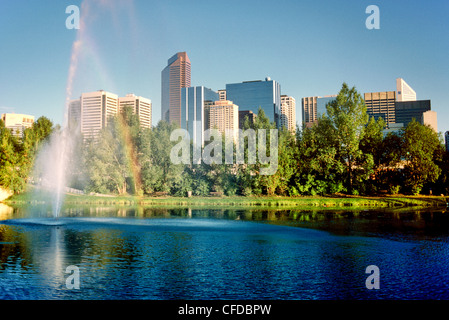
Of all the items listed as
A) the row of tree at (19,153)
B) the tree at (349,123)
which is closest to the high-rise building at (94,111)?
the row of tree at (19,153)

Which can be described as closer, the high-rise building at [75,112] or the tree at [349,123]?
the high-rise building at [75,112]

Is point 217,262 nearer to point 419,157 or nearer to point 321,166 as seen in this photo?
point 321,166

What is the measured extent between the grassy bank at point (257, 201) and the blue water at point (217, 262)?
31.9 metres

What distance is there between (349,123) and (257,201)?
2523 cm

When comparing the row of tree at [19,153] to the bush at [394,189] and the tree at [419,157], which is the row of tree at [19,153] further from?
the tree at [419,157]

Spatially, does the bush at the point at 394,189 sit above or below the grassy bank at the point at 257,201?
above

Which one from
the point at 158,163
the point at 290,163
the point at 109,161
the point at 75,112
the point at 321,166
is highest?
the point at 75,112

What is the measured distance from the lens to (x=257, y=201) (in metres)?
68.4

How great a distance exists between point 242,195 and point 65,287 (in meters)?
59.4

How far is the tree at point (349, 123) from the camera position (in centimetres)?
7569

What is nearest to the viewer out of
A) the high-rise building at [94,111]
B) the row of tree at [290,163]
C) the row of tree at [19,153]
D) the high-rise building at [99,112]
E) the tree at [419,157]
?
the high-rise building at [94,111]

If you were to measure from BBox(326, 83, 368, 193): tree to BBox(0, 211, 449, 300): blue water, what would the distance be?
42.9m

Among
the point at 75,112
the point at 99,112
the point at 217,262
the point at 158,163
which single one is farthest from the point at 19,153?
the point at 217,262

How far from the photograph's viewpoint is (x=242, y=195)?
75.6 metres
